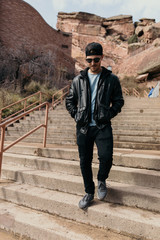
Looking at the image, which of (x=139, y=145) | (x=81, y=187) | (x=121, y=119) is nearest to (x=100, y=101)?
(x=81, y=187)

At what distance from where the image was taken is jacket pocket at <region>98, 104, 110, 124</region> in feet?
6.36

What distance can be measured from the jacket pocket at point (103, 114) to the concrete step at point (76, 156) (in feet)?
4.12

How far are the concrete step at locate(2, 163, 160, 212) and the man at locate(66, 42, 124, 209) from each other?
0.25m

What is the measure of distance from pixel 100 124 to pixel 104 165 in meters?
0.43

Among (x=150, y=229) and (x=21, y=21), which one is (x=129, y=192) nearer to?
(x=150, y=229)

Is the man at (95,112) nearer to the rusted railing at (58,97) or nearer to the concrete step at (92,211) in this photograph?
the concrete step at (92,211)

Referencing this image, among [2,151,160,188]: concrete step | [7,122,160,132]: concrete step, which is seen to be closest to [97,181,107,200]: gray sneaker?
[2,151,160,188]: concrete step

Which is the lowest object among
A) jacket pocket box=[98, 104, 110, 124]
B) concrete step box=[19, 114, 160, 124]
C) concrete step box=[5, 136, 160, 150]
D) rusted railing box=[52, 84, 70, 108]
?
concrete step box=[5, 136, 160, 150]

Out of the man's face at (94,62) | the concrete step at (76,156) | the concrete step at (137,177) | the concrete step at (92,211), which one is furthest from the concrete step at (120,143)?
the man's face at (94,62)

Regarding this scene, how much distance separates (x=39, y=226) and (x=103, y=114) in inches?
52.9

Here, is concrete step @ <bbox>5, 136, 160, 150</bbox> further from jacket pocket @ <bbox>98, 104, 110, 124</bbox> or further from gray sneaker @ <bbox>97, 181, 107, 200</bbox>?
jacket pocket @ <bbox>98, 104, 110, 124</bbox>

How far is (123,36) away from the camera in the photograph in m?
42.1

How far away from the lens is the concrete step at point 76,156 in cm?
283

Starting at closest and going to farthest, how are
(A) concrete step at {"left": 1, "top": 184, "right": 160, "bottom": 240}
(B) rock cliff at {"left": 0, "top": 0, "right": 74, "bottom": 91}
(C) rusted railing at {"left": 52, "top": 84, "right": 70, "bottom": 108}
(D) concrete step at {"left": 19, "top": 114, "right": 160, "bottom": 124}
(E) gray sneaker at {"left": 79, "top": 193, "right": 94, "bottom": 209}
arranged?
(A) concrete step at {"left": 1, "top": 184, "right": 160, "bottom": 240} → (E) gray sneaker at {"left": 79, "top": 193, "right": 94, "bottom": 209} → (D) concrete step at {"left": 19, "top": 114, "right": 160, "bottom": 124} → (C) rusted railing at {"left": 52, "top": 84, "right": 70, "bottom": 108} → (B) rock cliff at {"left": 0, "top": 0, "right": 74, "bottom": 91}
